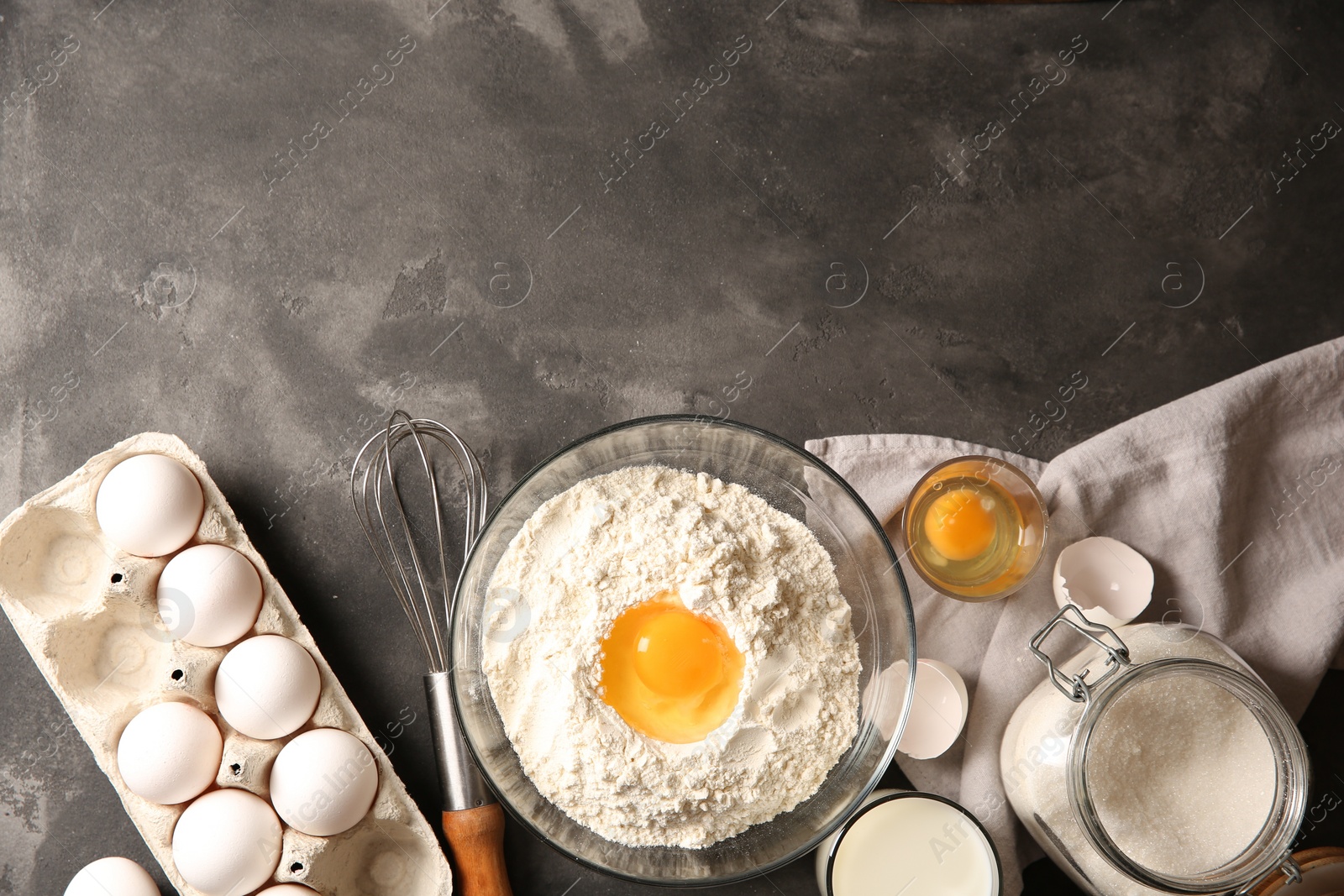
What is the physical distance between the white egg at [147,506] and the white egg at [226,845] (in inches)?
16.4

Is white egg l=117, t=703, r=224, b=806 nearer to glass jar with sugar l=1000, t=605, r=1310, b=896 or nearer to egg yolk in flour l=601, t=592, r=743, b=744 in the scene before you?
egg yolk in flour l=601, t=592, r=743, b=744

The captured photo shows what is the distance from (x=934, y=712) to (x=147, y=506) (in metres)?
1.34

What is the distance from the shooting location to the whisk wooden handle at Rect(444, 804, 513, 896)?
1.31 meters

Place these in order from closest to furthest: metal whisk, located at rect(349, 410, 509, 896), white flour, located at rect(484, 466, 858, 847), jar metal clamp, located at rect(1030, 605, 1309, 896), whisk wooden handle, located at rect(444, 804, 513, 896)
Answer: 1. jar metal clamp, located at rect(1030, 605, 1309, 896)
2. white flour, located at rect(484, 466, 858, 847)
3. whisk wooden handle, located at rect(444, 804, 513, 896)
4. metal whisk, located at rect(349, 410, 509, 896)

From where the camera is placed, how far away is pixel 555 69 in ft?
5.03

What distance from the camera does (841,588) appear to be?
1.31 meters

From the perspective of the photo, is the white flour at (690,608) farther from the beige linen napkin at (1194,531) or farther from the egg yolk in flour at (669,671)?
the beige linen napkin at (1194,531)

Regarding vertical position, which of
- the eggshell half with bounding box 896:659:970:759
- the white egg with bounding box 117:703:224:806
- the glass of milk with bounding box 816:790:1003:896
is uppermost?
the white egg with bounding box 117:703:224:806

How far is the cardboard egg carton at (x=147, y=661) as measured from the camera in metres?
1.26

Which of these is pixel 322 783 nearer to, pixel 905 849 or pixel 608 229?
pixel 905 849

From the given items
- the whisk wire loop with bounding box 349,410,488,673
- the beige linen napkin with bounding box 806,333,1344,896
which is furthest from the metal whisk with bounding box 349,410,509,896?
the beige linen napkin with bounding box 806,333,1344,896

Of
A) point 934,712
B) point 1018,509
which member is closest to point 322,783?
point 934,712

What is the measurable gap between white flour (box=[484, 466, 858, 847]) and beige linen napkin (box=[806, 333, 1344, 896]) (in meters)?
0.26

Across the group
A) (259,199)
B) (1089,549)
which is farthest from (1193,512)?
(259,199)
